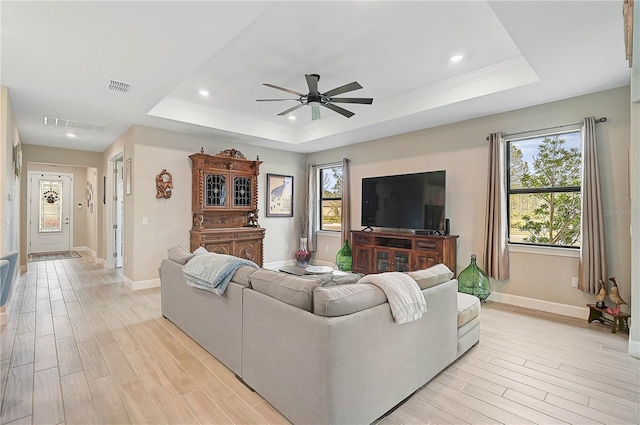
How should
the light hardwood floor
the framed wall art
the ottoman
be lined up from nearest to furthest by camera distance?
1. the light hardwood floor
2. the ottoman
3. the framed wall art

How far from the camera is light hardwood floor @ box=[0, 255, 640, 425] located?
6.48ft

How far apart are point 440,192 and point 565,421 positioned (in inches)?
128

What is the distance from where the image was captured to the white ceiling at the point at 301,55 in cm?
235

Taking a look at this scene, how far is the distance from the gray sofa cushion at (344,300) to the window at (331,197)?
5028 mm

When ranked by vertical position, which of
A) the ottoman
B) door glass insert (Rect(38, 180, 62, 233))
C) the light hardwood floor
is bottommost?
the light hardwood floor

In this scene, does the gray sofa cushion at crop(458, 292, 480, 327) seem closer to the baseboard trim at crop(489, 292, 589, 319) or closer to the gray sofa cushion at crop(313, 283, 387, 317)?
the gray sofa cushion at crop(313, 283, 387, 317)

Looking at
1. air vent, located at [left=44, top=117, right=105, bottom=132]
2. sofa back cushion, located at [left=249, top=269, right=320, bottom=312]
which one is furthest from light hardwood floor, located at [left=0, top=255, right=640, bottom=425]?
air vent, located at [left=44, top=117, right=105, bottom=132]

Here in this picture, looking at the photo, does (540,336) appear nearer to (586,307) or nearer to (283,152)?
(586,307)

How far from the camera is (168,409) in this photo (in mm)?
2012

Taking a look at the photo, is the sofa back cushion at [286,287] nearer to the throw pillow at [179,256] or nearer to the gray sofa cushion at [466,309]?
the throw pillow at [179,256]

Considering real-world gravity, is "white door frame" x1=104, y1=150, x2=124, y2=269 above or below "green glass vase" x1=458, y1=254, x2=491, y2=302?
above

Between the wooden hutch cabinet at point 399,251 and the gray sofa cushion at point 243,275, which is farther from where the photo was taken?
the wooden hutch cabinet at point 399,251

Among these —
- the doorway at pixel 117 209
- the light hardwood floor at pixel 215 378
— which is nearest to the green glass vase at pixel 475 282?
the light hardwood floor at pixel 215 378

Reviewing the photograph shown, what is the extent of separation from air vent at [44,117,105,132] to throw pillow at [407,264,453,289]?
18.0 feet
